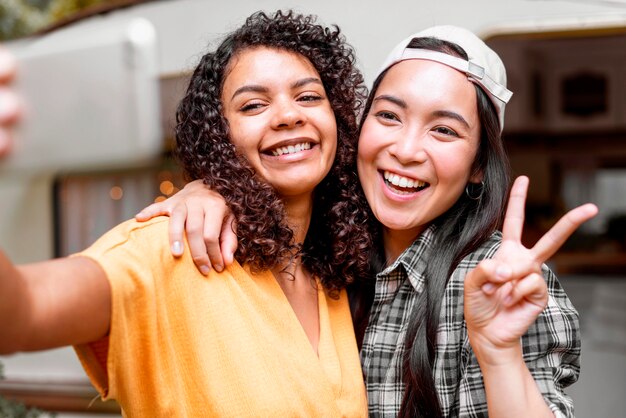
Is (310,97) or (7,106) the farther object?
(310,97)

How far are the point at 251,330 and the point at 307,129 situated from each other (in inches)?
18.3

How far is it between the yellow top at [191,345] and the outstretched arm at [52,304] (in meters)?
0.04

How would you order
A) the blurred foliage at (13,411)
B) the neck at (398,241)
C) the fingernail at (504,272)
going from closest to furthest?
the fingernail at (504,272) < the neck at (398,241) < the blurred foliage at (13,411)

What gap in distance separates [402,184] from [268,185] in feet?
1.17

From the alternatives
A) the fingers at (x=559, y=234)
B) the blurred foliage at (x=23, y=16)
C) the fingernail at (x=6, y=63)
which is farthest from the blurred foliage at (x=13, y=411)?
the blurred foliage at (x=23, y=16)

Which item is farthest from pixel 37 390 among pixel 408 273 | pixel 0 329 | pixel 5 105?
pixel 5 105

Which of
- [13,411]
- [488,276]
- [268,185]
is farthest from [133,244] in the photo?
[13,411]

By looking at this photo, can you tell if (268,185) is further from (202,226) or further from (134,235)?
(134,235)

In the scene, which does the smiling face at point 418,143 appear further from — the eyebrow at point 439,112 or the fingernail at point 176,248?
the fingernail at point 176,248

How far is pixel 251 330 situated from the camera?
1382 millimetres

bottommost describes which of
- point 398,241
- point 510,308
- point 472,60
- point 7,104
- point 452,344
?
point 452,344

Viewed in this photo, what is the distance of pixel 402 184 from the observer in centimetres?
174

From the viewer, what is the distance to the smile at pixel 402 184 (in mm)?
1735

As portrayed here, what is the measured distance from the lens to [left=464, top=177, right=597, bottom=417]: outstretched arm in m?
1.30
